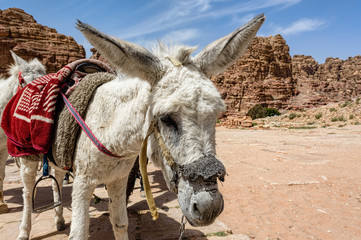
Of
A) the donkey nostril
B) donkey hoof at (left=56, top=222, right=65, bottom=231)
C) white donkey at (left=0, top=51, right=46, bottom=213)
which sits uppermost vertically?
white donkey at (left=0, top=51, right=46, bottom=213)

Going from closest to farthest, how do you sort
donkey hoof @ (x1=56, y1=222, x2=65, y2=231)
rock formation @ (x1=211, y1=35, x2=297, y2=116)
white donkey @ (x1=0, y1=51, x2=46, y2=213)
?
donkey hoof @ (x1=56, y1=222, x2=65, y2=231), white donkey @ (x1=0, y1=51, x2=46, y2=213), rock formation @ (x1=211, y1=35, x2=297, y2=116)

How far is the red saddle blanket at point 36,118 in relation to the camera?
2068 millimetres

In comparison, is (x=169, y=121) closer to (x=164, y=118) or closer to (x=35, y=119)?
(x=164, y=118)

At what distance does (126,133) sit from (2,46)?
5083 centimetres

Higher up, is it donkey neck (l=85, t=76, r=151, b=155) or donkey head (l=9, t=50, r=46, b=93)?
donkey head (l=9, t=50, r=46, b=93)

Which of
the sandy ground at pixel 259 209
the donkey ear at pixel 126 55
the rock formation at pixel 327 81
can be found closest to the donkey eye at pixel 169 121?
the donkey ear at pixel 126 55

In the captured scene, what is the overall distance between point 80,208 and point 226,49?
1957mm

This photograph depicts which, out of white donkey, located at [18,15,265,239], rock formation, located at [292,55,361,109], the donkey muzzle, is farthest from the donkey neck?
rock formation, located at [292,55,361,109]

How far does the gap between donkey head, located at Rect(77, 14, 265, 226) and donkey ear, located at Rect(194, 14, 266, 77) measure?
3cm

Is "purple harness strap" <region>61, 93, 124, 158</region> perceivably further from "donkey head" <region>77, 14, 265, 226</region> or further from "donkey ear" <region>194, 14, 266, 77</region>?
"donkey ear" <region>194, 14, 266, 77</region>

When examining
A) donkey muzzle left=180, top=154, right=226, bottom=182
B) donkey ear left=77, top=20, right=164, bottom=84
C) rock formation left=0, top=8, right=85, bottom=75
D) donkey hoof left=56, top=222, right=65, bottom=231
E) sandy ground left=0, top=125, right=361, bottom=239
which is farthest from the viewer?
rock formation left=0, top=8, right=85, bottom=75

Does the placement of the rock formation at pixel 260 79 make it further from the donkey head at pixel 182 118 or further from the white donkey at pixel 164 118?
the donkey head at pixel 182 118

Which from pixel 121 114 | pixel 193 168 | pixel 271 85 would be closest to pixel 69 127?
pixel 121 114

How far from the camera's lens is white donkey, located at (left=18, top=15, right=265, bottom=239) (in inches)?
Result: 51.4
